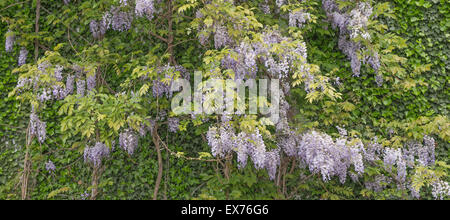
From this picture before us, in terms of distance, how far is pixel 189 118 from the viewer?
395cm

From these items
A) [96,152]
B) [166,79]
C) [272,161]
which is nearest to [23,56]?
[96,152]

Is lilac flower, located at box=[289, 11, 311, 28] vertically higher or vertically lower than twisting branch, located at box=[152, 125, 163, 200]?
higher

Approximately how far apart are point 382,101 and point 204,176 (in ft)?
6.16

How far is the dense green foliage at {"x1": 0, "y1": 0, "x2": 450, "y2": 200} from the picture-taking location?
397 cm

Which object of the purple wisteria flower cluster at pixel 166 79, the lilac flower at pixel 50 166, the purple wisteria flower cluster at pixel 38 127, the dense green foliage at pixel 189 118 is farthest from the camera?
the lilac flower at pixel 50 166

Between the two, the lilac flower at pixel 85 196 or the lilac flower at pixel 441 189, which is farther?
the lilac flower at pixel 85 196

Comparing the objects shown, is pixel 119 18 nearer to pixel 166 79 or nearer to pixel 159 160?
pixel 166 79

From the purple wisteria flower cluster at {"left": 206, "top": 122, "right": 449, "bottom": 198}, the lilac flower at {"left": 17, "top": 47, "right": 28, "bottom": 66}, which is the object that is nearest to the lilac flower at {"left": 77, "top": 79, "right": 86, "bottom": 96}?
the lilac flower at {"left": 17, "top": 47, "right": 28, "bottom": 66}

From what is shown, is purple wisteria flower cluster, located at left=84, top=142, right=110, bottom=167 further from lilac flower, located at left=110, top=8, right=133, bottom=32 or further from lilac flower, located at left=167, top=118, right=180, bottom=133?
lilac flower, located at left=110, top=8, right=133, bottom=32

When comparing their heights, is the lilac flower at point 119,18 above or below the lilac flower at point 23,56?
above

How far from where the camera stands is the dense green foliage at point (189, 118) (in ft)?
13.0

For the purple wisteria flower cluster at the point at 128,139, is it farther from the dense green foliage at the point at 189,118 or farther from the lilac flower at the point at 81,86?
the lilac flower at the point at 81,86

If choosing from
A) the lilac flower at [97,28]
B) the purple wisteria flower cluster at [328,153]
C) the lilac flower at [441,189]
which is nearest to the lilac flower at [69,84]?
the lilac flower at [97,28]

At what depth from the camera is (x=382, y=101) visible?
4.18m
